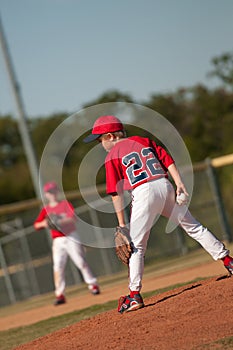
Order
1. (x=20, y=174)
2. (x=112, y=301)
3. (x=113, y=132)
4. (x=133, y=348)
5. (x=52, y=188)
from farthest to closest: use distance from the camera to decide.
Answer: (x=20, y=174)
(x=52, y=188)
(x=112, y=301)
(x=113, y=132)
(x=133, y=348)

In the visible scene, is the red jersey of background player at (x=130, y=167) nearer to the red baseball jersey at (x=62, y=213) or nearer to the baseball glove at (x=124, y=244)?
the baseball glove at (x=124, y=244)

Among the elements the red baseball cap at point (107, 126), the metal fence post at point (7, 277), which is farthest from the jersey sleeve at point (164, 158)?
the metal fence post at point (7, 277)

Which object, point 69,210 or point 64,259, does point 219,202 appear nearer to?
point 69,210

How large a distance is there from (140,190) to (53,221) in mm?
6401

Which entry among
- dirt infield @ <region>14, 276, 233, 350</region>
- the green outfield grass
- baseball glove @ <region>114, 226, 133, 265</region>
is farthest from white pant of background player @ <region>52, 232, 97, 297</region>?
baseball glove @ <region>114, 226, 133, 265</region>

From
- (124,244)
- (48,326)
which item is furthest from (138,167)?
(48,326)

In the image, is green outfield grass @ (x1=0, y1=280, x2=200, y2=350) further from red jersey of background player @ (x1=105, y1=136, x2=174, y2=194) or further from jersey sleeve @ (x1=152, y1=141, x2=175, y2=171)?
jersey sleeve @ (x1=152, y1=141, x2=175, y2=171)

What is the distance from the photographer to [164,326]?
6852mm

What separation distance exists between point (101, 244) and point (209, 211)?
291 centimetres

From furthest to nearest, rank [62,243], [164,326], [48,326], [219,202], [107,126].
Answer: [219,202]
[62,243]
[48,326]
[107,126]
[164,326]

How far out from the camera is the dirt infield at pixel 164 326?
641 centimetres

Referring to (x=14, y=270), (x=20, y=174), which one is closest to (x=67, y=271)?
(x=14, y=270)

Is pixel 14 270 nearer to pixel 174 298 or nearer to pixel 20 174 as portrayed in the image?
pixel 174 298

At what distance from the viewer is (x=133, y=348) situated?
6383mm
